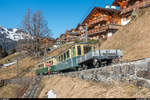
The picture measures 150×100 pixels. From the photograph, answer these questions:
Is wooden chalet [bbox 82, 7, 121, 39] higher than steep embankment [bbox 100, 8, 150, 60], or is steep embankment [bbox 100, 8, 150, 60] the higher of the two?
wooden chalet [bbox 82, 7, 121, 39]

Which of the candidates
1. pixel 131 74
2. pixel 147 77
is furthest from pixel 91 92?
pixel 147 77

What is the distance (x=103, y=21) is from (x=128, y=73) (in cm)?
3565

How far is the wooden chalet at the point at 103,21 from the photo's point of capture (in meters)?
38.1

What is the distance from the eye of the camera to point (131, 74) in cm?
868

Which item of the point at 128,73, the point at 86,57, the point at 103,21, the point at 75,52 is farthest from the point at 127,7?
the point at 128,73

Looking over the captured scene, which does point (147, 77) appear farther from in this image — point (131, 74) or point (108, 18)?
point (108, 18)

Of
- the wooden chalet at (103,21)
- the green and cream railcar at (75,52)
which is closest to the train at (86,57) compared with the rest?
the green and cream railcar at (75,52)

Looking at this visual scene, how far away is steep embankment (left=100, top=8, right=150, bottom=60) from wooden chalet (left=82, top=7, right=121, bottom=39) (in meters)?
10.8

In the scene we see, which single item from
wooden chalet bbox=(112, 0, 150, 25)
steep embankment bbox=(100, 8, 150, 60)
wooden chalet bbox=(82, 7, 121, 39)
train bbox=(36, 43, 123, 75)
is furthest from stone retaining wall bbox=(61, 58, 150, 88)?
wooden chalet bbox=(82, 7, 121, 39)

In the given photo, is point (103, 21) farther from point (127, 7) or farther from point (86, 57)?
point (86, 57)

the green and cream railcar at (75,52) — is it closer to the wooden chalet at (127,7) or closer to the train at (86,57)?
the train at (86,57)

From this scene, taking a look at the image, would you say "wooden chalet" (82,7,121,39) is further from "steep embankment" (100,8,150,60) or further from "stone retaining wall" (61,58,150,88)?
"stone retaining wall" (61,58,150,88)

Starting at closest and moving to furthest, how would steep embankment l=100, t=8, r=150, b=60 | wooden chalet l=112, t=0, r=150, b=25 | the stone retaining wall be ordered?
the stone retaining wall
steep embankment l=100, t=8, r=150, b=60
wooden chalet l=112, t=0, r=150, b=25

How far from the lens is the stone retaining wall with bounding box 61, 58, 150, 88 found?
7.88 metres
